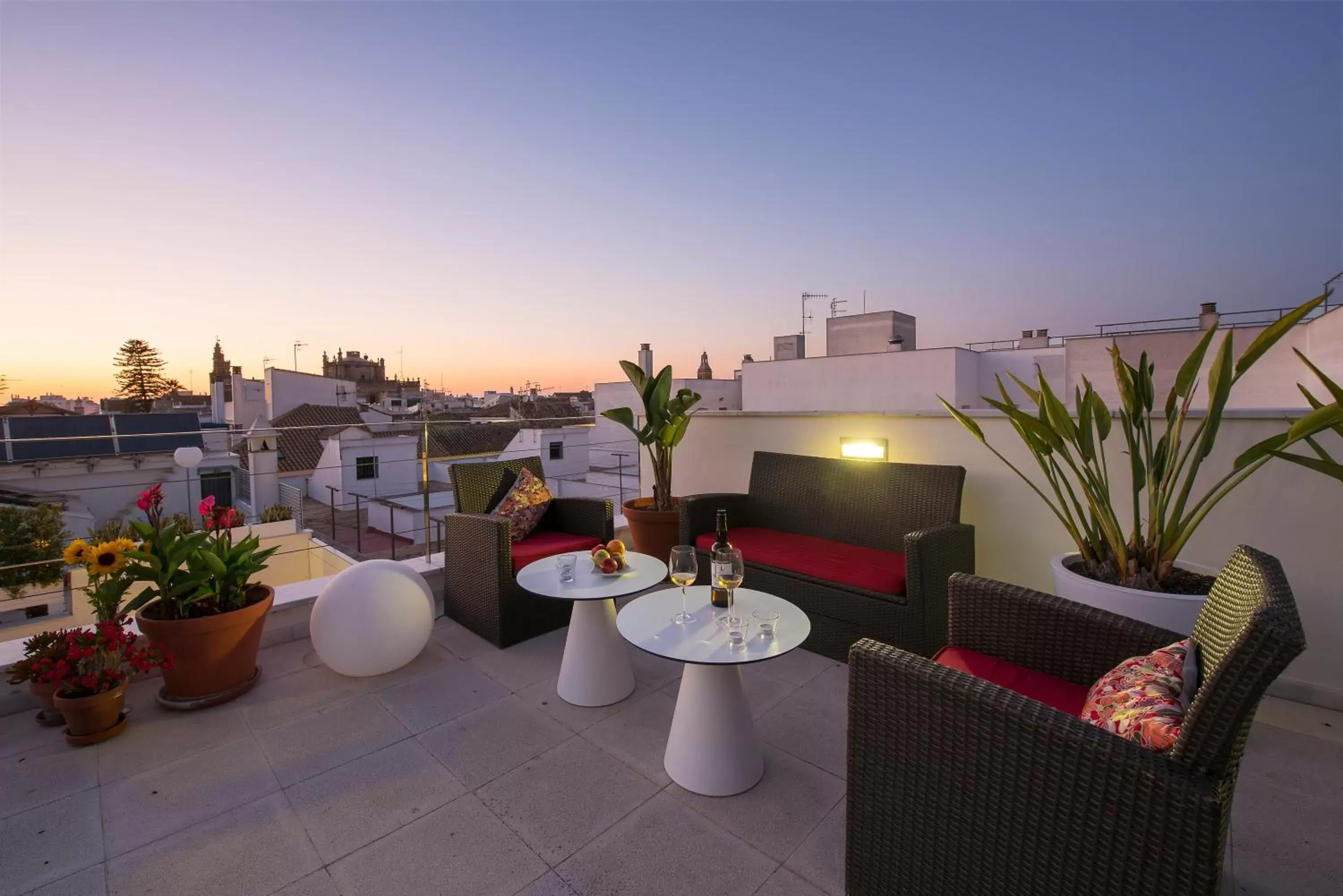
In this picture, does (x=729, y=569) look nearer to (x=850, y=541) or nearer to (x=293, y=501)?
(x=850, y=541)

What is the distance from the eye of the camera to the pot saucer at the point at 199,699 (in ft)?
7.48

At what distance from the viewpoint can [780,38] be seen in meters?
5.28

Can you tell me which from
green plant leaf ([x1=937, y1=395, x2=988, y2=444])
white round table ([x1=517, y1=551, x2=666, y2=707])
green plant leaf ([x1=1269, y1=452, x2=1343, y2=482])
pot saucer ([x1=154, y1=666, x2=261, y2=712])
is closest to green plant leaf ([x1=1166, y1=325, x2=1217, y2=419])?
green plant leaf ([x1=1269, y1=452, x2=1343, y2=482])

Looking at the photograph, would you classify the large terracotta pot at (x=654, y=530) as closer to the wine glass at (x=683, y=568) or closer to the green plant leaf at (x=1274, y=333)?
the wine glass at (x=683, y=568)

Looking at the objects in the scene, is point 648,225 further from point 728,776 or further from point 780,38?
point 728,776

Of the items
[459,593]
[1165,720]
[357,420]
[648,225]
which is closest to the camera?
[1165,720]

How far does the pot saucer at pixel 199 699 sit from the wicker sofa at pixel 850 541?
2244 mm

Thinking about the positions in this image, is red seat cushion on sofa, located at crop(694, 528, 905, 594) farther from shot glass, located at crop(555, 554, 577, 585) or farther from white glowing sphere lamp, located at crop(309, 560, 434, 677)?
white glowing sphere lamp, located at crop(309, 560, 434, 677)

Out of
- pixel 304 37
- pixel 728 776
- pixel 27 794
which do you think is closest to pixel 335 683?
pixel 27 794

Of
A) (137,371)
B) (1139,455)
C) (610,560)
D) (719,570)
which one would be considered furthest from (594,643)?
(137,371)

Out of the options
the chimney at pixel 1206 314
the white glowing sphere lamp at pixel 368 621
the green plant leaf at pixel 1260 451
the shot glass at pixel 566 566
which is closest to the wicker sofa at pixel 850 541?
the shot glass at pixel 566 566

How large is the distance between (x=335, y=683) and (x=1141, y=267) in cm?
1201

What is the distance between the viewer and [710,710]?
5.99 feet

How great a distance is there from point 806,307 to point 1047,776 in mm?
14140
